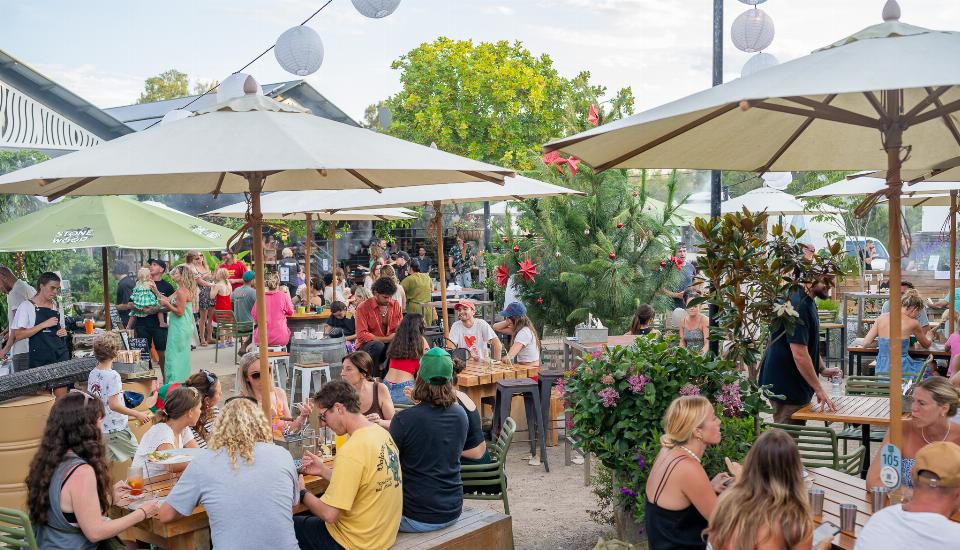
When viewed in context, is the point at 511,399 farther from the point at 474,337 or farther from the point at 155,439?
the point at 155,439

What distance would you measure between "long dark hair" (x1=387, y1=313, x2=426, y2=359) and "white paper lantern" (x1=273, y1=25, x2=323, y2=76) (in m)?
4.06

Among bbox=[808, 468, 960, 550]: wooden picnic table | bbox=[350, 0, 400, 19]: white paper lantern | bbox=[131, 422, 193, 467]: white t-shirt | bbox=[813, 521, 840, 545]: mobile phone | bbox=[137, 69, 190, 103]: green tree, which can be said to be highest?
bbox=[137, 69, 190, 103]: green tree

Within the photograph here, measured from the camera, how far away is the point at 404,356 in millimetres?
6746

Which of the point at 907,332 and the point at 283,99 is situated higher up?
the point at 283,99

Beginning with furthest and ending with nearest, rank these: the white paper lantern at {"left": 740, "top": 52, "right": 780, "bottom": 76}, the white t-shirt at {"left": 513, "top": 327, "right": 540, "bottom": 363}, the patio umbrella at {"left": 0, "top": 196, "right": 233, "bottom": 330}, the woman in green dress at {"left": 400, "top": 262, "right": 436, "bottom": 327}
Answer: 1. the woman in green dress at {"left": 400, "top": 262, "right": 436, "bottom": 327}
2. the white paper lantern at {"left": 740, "top": 52, "right": 780, "bottom": 76}
3. the white t-shirt at {"left": 513, "top": 327, "right": 540, "bottom": 363}
4. the patio umbrella at {"left": 0, "top": 196, "right": 233, "bottom": 330}

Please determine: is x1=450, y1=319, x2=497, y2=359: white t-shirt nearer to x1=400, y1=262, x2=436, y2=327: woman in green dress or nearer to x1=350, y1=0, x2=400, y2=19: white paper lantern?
x1=400, y1=262, x2=436, y2=327: woman in green dress

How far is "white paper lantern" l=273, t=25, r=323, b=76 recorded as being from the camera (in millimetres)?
9289

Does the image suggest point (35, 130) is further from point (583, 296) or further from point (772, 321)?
point (772, 321)

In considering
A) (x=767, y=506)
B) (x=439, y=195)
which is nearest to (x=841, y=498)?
(x=767, y=506)

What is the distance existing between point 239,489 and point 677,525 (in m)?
1.88

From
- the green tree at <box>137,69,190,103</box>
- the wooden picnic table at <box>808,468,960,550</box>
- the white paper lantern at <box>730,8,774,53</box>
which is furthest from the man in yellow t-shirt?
the green tree at <box>137,69,190,103</box>

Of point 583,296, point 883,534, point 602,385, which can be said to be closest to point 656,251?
point 583,296

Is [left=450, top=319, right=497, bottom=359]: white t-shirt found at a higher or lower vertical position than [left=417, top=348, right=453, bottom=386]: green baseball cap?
lower

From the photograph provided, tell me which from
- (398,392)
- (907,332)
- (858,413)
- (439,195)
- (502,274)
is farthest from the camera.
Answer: (502,274)
